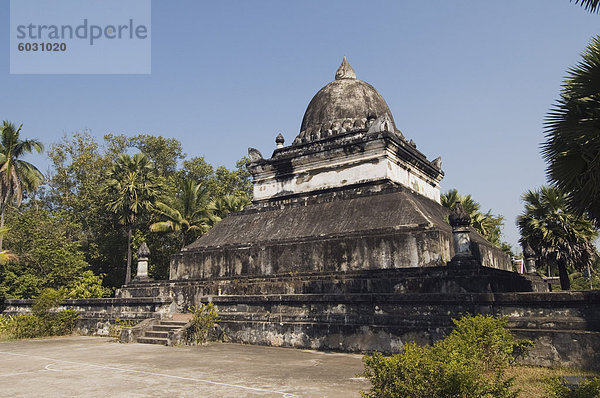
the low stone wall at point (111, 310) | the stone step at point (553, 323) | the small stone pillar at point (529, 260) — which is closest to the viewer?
the stone step at point (553, 323)

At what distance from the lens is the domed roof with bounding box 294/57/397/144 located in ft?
63.6

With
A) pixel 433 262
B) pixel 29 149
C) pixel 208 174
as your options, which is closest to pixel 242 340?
pixel 433 262

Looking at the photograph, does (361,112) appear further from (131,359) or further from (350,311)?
(131,359)

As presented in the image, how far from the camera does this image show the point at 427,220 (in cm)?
1334

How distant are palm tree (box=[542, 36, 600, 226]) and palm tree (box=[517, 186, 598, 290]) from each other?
12286 millimetres

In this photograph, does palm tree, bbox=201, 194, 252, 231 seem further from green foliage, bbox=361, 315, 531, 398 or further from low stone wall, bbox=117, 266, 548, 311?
green foliage, bbox=361, 315, 531, 398

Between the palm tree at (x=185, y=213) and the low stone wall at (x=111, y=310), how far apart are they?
10.2 meters

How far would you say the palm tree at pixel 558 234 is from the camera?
19688 millimetres

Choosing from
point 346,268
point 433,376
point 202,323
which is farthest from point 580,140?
point 202,323

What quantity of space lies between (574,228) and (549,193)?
1801 millimetres

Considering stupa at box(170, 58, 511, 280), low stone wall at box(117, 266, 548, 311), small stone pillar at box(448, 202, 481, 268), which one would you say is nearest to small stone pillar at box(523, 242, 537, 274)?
low stone wall at box(117, 266, 548, 311)

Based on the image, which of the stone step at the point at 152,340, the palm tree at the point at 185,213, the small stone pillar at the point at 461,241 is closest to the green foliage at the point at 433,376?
the small stone pillar at the point at 461,241

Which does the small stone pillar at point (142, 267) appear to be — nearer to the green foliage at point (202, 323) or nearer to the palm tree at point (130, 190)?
the green foliage at point (202, 323)

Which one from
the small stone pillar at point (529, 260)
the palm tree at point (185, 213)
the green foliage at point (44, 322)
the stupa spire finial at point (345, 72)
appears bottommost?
the green foliage at point (44, 322)
